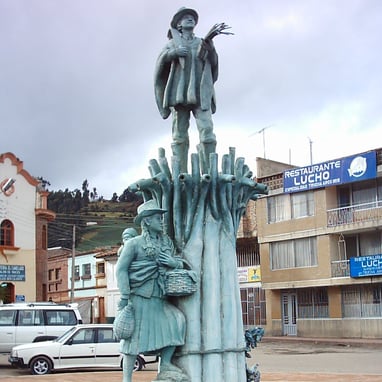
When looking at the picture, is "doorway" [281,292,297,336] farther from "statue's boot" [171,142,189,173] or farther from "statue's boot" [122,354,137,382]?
"statue's boot" [122,354,137,382]

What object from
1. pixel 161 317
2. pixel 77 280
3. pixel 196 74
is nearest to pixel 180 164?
pixel 196 74

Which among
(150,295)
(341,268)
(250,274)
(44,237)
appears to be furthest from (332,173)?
(150,295)

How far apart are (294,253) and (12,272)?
15.1 m

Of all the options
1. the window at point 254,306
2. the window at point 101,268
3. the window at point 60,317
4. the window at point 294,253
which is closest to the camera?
the window at point 60,317

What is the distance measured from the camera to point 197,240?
29.0ft

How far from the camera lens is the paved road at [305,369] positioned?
14.9 metres

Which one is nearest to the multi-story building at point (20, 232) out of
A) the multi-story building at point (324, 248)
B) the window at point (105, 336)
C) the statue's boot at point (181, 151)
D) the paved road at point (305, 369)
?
the multi-story building at point (324, 248)

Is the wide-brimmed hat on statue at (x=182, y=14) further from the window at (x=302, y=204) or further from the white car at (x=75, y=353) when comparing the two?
the window at (x=302, y=204)

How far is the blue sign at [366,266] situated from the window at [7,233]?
18.1m

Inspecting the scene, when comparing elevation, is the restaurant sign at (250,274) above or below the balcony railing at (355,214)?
below

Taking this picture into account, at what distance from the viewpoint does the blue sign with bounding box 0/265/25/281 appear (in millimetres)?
38156

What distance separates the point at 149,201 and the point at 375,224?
26.4m

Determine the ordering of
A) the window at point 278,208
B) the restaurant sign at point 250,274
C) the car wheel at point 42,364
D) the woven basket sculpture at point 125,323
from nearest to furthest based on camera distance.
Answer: the woven basket sculpture at point 125,323, the car wheel at point 42,364, the window at point 278,208, the restaurant sign at point 250,274

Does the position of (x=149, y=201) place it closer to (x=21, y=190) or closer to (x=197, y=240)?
(x=197, y=240)
